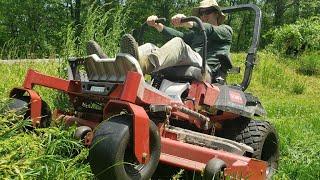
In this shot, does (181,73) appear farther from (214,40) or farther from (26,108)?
(26,108)

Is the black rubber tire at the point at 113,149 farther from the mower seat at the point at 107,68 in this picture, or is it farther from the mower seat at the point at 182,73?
the mower seat at the point at 182,73

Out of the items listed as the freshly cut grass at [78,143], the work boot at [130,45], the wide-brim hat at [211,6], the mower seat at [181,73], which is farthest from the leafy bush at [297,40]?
the work boot at [130,45]

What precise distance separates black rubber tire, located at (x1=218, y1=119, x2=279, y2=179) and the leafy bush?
11.8 meters

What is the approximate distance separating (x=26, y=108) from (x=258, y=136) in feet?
6.79

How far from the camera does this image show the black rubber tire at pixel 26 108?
3.87 metres

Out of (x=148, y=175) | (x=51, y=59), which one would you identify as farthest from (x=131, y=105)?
(x=51, y=59)

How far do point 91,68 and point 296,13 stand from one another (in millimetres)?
41021

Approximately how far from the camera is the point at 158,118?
4.08 metres

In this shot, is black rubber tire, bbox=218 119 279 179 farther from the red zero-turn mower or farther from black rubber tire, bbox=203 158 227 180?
black rubber tire, bbox=203 158 227 180

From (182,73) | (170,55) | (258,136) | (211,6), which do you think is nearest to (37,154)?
(170,55)

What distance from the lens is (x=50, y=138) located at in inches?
132

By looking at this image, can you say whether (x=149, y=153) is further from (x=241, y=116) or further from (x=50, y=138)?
(x=241, y=116)

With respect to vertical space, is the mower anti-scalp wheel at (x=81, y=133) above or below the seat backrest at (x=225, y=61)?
below

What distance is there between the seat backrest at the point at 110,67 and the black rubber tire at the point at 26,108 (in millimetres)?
431
